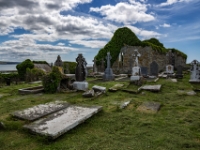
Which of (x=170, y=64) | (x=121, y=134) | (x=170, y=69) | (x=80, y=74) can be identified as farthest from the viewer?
(x=170, y=64)

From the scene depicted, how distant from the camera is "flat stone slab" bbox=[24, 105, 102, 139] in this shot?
343 centimetres

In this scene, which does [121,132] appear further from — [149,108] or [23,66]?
[23,66]

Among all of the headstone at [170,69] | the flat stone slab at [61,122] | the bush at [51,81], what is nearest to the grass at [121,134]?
the flat stone slab at [61,122]

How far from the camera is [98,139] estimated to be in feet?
11.1

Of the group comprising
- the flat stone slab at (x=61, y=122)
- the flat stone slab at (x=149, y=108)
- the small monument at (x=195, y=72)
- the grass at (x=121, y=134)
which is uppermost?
the small monument at (x=195, y=72)

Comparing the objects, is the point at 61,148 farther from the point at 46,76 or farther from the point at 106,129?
the point at 46,76

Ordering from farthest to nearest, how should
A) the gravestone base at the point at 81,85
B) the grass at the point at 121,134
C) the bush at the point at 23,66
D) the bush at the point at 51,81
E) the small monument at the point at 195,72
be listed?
1. the bush at the point at 23,66
2. the small monument at the point at 195,72
3. the gravestone base at the point at 81,85
4. the bush at the point at 51,81
5. the grass at the point at 121,134

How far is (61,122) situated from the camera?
388 cm

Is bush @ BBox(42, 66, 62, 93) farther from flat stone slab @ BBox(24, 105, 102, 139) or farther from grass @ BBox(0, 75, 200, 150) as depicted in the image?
flat stone slab @ BBox(24, 105, 102, 139)

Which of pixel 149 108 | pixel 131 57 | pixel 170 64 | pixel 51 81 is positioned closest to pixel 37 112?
pixel 149 108

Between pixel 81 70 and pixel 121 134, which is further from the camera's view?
pixel 81 70

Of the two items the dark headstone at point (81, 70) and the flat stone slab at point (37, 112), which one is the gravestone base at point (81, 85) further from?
the flat stone slab at point (37, 112)

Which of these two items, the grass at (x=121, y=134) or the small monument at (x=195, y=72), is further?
the small monument at (x=195, y=72)

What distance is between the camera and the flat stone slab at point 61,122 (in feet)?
11.2
